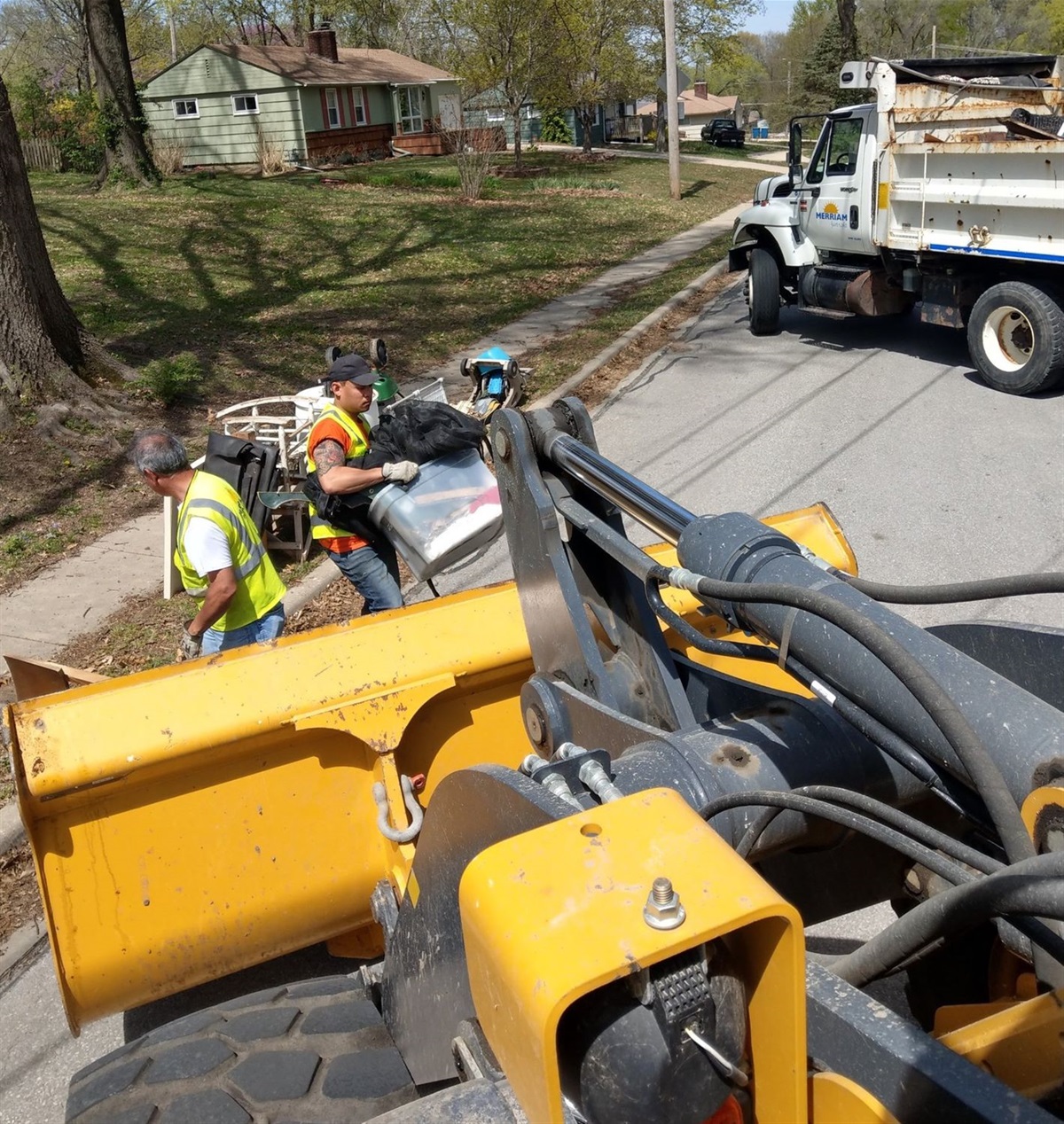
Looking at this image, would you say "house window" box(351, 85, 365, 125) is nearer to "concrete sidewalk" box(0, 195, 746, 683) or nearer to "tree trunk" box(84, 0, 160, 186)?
"tree trunk" box(84, 0, 160, 186)

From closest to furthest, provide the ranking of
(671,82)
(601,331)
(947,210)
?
1. (947,210)
2. (601,331)
3. (671,82)

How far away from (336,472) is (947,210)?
24.7ft

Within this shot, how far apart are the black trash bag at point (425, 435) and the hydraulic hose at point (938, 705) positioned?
326 cm

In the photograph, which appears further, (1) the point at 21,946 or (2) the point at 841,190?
(2) the point at 841,190

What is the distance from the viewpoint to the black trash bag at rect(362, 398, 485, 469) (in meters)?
5.04

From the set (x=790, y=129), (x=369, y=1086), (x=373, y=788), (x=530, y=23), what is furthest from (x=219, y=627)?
(x=530, y=23)

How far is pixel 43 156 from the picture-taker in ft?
95.2

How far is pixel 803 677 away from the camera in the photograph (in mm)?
2012

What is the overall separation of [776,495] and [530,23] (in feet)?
96.7

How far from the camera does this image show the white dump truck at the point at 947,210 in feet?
32.0

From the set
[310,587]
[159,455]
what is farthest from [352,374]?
[310,587]

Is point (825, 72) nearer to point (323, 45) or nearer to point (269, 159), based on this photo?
point (323, 45)

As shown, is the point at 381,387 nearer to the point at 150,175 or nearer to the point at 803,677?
the point at 803,677

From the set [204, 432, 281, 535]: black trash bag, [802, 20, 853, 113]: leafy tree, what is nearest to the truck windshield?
[204, 432, 281, 535]: black trash bag
